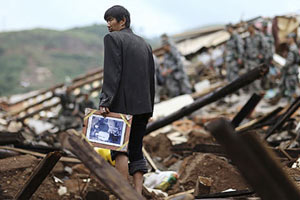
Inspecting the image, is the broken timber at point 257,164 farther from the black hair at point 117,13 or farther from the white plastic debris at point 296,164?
the white plastic debris at point 296,164

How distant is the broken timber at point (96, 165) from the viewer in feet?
10.6

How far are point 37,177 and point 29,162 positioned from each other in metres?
1.56

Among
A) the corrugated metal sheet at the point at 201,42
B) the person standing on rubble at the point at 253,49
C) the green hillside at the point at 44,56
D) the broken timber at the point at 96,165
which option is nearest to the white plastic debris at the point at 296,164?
the broken timber at the point at 96,165

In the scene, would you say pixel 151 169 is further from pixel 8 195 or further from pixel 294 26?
pixel 294 26

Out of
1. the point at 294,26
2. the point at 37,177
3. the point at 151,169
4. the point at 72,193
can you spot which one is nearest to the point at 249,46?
the point at 294,26

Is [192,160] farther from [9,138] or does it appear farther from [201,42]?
[201,42]

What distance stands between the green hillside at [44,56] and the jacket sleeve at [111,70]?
183ft

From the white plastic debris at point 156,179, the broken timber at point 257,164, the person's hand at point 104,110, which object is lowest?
the white plastic debris at point 156,179

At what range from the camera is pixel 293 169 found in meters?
5.09

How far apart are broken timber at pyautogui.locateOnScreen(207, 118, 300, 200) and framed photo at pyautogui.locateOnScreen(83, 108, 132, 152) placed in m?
2.07

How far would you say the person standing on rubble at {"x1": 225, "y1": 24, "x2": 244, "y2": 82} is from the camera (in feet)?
71.3

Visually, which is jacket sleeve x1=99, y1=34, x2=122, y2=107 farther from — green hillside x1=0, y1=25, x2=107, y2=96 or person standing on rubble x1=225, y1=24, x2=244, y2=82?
green hillside x1=0, y1=25, x2=107, y2=96

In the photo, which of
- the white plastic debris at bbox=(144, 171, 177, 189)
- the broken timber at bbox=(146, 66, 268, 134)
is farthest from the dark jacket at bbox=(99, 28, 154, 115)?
the broken timber at bbox=(146, 66, 268, 134)

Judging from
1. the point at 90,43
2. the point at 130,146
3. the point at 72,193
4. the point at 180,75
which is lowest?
the point at 90,43
